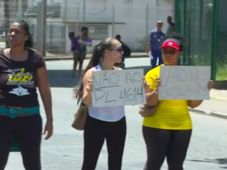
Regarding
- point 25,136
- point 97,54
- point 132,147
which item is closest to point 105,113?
point 97,54

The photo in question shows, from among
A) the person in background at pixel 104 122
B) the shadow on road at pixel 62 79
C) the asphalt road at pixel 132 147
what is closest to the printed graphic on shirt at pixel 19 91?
the person in background at pixel 104 122

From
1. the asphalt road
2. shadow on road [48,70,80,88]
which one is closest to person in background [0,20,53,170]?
the asphalt road

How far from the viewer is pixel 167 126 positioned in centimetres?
667

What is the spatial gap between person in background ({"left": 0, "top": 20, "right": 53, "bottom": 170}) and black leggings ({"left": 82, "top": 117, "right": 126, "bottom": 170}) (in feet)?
1.57

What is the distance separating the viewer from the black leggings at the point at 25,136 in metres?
6.33

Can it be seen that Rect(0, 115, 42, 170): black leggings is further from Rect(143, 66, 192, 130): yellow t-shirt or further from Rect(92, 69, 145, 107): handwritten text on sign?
Rect(143, 66, 192, 130): yellow t-shirt

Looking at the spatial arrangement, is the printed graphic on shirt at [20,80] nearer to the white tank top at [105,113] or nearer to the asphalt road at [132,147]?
the white tank top at [105,113]

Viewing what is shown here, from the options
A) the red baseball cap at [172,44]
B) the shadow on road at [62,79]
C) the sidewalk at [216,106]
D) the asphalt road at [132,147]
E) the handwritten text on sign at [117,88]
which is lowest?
the shadow on road at [62,79]

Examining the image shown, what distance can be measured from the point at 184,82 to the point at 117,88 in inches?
25.5

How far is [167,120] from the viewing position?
6.67m

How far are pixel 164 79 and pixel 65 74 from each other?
23.7m

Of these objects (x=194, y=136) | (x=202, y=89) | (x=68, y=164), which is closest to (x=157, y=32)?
(x=194, y=136)

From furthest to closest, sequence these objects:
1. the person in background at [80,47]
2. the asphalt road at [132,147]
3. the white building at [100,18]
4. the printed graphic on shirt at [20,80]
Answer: the white building at [100,18] → the person in background at [80,47] → the asphalt road at [132,147] → the printed graphic on shirt at [20,80]

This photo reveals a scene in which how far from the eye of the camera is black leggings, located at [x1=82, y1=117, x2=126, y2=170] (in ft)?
21.7
